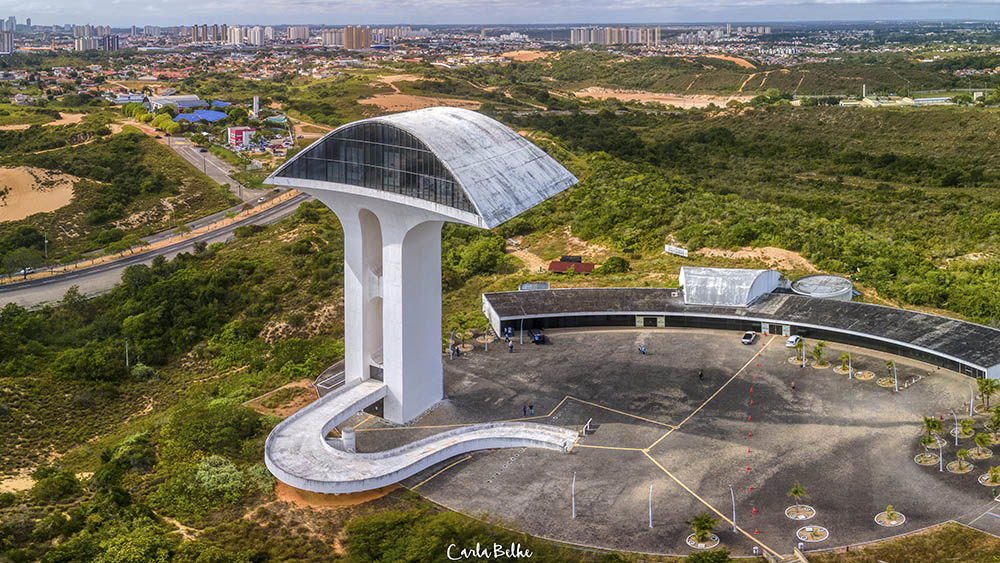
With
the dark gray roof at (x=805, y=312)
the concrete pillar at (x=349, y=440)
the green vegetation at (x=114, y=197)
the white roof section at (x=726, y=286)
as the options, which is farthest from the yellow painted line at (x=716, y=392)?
the green vegetation at (x=114, y=197)

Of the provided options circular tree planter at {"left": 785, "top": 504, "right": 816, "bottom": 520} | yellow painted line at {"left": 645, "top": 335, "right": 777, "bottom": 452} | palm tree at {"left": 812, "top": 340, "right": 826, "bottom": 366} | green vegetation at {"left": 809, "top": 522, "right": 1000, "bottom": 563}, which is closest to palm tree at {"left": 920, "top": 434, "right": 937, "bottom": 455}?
green vegetation at {"left": 809, "top": 522, "right": 1000, "bottom": 563}

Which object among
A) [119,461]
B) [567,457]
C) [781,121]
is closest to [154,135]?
[781,121]

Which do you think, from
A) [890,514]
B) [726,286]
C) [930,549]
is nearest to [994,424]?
[890,514]

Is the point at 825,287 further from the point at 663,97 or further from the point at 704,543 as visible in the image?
the point at 663,97

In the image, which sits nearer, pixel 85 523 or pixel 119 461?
pixel 85 523

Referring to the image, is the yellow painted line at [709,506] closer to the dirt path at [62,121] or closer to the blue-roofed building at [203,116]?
the blue-roofed building at [203,116]

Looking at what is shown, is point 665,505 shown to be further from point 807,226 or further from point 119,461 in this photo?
point 807,226
